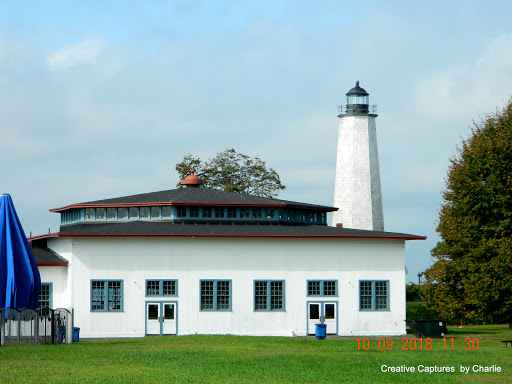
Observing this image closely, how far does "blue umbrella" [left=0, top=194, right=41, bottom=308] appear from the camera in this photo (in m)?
39.7

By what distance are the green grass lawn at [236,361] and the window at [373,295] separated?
710 cm

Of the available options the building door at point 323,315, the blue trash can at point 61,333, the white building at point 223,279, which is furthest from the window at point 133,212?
the blue trash can at point 61,333

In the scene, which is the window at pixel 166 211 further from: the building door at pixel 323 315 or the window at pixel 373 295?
the window at pixel 373 295

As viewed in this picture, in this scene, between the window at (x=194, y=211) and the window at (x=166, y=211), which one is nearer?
the window at (x=166, y=211)

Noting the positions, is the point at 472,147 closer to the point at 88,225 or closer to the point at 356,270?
the point at 356,270

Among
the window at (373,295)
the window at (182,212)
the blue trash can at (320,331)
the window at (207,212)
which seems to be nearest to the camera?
the blue trash can at (320,331)

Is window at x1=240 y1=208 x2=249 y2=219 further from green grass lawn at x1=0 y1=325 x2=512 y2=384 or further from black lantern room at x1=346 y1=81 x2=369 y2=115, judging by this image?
black lantern room at x1=346 y1=81 x2=369 y2=115

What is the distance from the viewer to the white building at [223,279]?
48.7m

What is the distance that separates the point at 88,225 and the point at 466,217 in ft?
71.9

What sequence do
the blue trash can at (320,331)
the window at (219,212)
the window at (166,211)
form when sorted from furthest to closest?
1. the window at (219,212)
2. the window at (166,211)
3. the blue trash can at (320,331)

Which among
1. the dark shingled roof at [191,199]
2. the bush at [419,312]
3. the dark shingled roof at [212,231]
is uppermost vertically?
the dark shingled roof at [191,199]

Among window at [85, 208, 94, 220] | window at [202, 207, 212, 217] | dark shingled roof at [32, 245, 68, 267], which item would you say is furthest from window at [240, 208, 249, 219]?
dark shingled roof at [32, 245, 68, 267]

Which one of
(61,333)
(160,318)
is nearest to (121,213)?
(160,318)

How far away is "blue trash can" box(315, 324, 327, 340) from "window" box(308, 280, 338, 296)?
2927mm
